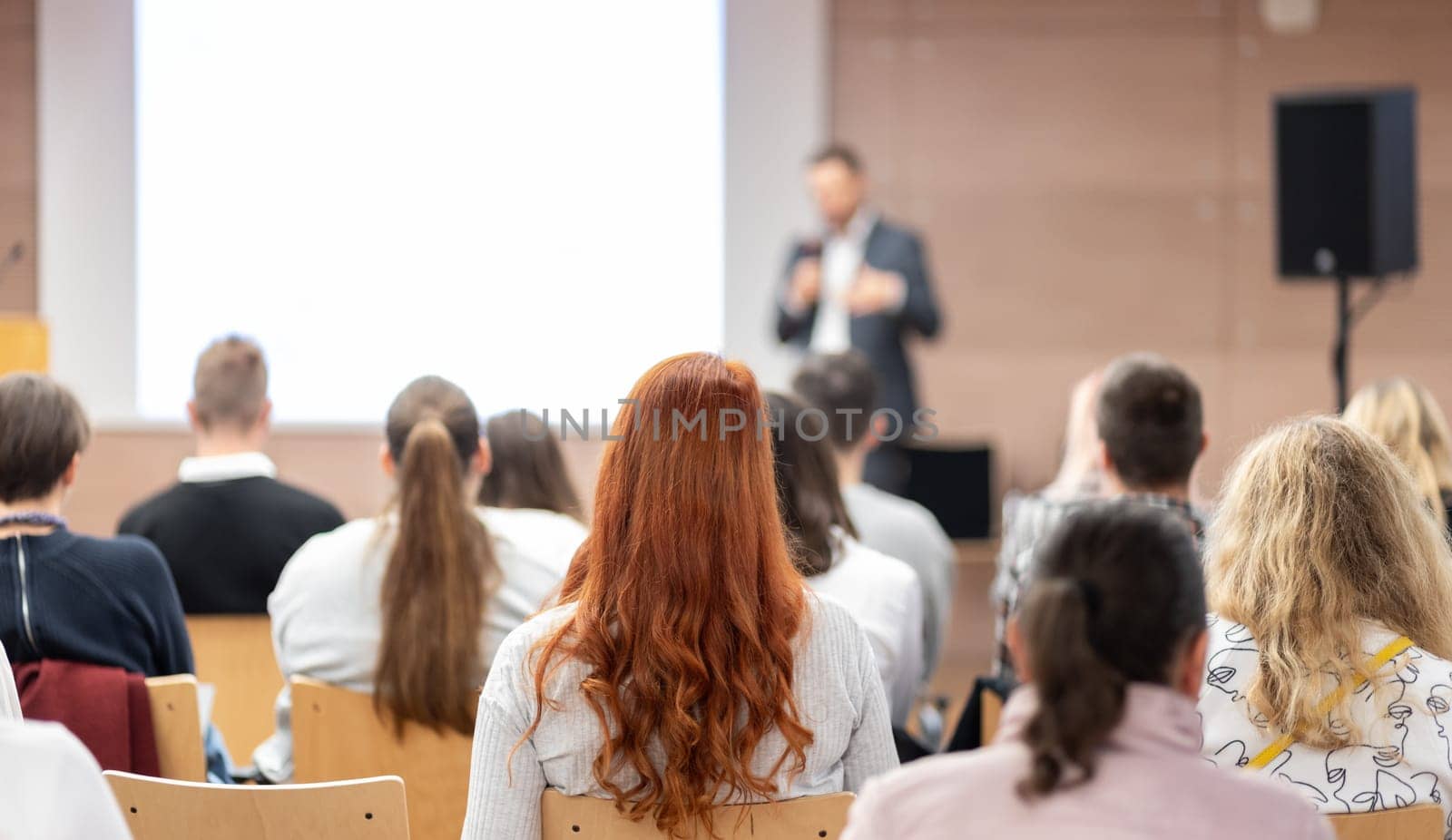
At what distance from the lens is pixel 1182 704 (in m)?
1.09

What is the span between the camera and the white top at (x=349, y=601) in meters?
2.28

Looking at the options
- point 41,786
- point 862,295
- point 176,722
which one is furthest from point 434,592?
point 862,295

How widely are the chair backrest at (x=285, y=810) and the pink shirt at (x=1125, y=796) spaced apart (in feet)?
2.32

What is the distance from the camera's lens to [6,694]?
154 cm

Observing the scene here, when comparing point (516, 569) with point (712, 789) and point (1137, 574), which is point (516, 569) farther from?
point (1137, 574)

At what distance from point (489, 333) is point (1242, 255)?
3.05 metres

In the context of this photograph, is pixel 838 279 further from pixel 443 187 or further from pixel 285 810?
pixel 285 810

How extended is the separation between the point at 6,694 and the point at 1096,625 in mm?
1205

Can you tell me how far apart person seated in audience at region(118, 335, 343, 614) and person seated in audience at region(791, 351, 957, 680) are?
1071 millimetres

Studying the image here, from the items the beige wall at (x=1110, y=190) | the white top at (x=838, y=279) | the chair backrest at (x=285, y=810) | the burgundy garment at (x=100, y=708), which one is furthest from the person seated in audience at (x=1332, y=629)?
the beige wall at (x=1110, y=190)

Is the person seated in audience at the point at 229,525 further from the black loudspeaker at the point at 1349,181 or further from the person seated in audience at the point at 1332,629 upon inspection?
the black loudspeaker at the point at 1349,181

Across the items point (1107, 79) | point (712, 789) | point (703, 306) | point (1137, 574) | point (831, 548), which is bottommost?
point (712, 789)

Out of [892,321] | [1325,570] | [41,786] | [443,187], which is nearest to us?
[41,786]

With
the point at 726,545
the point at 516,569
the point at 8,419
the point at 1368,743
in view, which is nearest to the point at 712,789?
the point at 726,545
